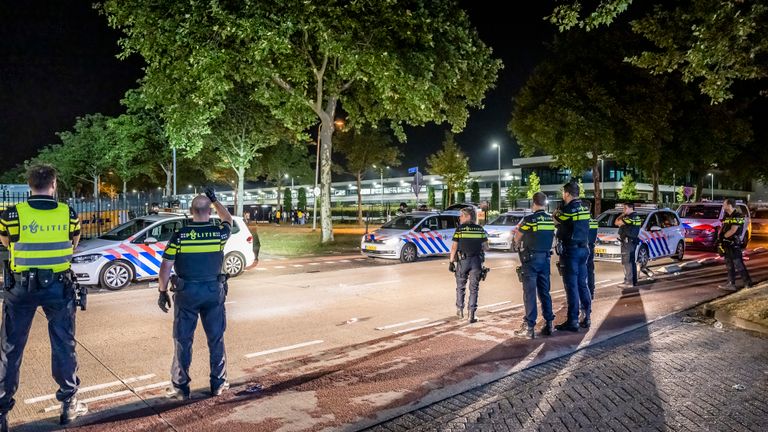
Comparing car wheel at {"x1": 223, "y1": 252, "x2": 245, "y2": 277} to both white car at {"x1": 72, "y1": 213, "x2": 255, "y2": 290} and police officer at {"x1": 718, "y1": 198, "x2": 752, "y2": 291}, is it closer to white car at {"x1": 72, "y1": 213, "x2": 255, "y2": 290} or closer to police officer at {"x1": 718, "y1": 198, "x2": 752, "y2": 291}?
white car at {"x1": 72, "y1": 213, "x2": 255, "y2": 290}

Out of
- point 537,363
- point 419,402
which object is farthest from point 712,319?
point 419,402

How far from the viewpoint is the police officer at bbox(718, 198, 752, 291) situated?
1057 centimetres

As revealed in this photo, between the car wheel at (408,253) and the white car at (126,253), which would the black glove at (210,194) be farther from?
the car wheel at (408,253)

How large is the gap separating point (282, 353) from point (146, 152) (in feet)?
91.6

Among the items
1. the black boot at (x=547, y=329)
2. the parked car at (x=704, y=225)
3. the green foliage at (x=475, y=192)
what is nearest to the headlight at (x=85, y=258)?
the black boot at (x=547, y=329)

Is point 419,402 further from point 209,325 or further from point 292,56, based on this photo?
point 292,56

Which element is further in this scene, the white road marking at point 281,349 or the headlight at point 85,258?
the headlight at point 85,258

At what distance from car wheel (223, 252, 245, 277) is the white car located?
156 cm

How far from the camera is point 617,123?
86.5 feet

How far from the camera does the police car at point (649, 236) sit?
14.8 meters

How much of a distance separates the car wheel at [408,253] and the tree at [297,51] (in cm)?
493

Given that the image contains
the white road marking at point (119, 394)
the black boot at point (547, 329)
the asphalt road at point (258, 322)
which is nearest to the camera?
the white road marking at point (119, 394)

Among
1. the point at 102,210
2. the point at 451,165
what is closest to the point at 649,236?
the point at 102,210

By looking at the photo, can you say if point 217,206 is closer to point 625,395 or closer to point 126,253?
point 625,395
